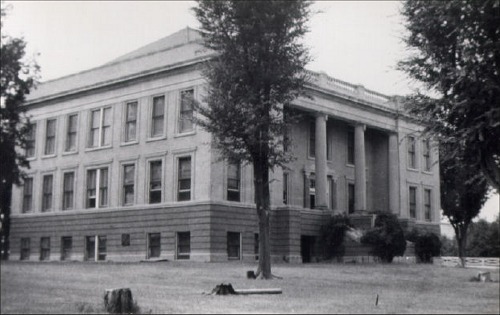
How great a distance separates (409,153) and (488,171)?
3549cm

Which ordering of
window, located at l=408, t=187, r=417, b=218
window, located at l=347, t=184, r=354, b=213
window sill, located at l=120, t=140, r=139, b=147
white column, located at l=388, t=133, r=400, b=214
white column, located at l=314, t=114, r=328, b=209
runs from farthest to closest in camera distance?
1. window, located at l=408, t=187, r=417, b=218
2. white column, located at l=388, t=133, r=400, b=214
3. window, located at l=347, t=184, r=354, b=213
4. white column, located at l=314, t=114, r=328, b=209
5. window sill, located at l=120, t=140, r=139, b=147

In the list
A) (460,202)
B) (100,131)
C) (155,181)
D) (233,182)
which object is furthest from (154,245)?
(460,202)

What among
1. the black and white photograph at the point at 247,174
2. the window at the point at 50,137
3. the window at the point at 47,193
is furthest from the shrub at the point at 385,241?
the window at the point at 50,137

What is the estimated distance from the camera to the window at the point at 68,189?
46594 millimetres

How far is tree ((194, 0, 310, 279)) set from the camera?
25.8 metres

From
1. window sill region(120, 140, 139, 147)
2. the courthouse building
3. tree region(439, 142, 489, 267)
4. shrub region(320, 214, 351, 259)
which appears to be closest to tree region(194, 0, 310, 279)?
the courthouse building

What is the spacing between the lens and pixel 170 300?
59.8 feet

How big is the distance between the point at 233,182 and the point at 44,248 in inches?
Answer: 599

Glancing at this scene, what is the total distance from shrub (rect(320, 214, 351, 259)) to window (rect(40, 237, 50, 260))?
18379 mm

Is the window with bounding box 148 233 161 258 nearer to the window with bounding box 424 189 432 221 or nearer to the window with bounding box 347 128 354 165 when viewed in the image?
the window with bounding box 347 128 354 165

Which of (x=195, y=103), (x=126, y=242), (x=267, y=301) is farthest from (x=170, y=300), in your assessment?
(x=126, y=242)

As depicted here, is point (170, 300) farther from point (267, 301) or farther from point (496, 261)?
point (496, 261)

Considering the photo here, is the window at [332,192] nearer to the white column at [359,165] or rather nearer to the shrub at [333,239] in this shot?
the white column at [359,165]

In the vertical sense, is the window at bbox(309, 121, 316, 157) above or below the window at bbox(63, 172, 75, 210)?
above
